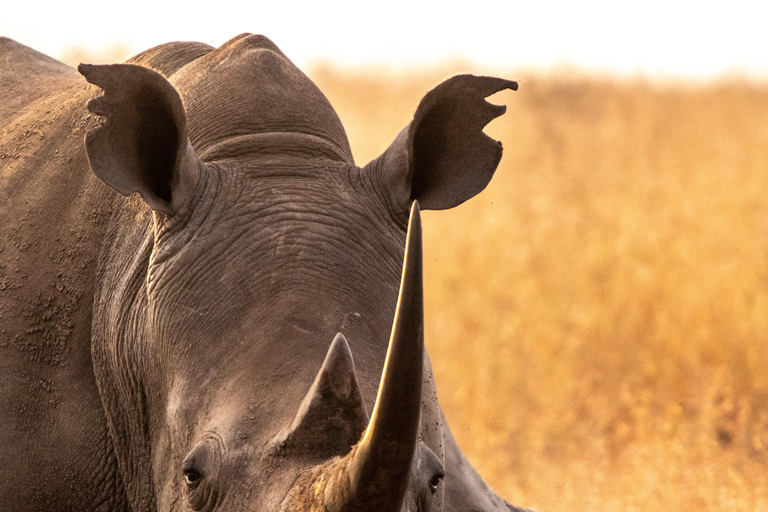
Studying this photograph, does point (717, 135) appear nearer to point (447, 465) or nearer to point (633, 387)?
point (633, 387)

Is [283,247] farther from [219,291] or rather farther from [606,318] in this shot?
[606,318]

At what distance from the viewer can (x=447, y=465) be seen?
17.5ft

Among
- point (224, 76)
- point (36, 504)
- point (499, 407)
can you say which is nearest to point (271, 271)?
point (224, 76)

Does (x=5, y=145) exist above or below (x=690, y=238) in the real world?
above

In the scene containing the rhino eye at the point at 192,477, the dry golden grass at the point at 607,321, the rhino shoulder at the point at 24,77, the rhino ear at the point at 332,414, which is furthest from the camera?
the dry golden grass at the point at 607,321

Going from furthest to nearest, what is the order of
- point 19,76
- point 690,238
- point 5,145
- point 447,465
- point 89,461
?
point 690,238 → point 447,465 → point 19,76 → point 5,145 → point 89,461

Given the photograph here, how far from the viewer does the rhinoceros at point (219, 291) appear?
2342 mm

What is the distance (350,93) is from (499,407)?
7736mm

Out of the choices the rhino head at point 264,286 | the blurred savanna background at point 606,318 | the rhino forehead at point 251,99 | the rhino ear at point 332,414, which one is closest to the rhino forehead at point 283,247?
the rhino head at point 264,286

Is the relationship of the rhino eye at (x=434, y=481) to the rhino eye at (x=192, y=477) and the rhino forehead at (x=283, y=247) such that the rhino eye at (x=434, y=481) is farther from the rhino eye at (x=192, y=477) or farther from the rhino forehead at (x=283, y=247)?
the rhino eye at (x=192, y=477)

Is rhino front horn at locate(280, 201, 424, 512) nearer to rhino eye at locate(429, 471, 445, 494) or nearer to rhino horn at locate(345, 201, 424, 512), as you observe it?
rhino horn at locate(345, 201, 424, 512)

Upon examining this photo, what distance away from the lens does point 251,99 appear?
3.35 metres

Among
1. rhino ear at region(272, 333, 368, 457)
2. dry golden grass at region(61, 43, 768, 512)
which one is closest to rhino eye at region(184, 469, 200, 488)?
rhino ear at region(272, 333, 368, 457)

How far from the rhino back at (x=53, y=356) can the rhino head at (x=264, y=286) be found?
0.09 m
